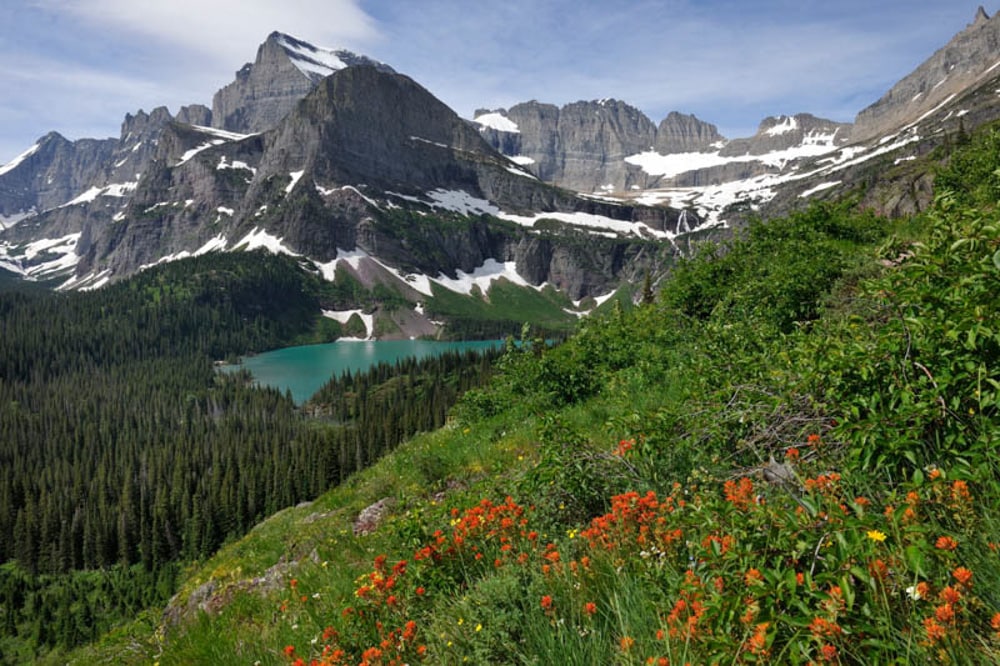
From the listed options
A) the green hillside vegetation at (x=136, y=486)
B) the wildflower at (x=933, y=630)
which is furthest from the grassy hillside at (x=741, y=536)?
the green hillside vegetation at (x=136, y=486)

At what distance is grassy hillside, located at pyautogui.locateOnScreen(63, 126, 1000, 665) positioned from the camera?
2895 millimetres

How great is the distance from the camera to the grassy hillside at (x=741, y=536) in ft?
9.50

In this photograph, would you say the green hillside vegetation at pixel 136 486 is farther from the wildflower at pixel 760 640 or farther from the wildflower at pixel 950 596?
the wildflower at pixel 950 596

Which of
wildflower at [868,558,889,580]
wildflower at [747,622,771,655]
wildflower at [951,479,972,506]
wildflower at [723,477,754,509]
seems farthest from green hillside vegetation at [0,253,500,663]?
wildflower at [868,558,889,580]

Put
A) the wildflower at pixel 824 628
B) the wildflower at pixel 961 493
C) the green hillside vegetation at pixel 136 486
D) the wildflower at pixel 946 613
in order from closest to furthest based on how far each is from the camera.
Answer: the wildflower at pixel 946 613 → the wildflower at pixel 824 628 → the wildflower at pixel 961 493 → the green hillside vegetation at pixel 136 486

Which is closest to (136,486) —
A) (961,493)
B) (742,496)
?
(742,496)

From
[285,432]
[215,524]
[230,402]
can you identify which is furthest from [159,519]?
[230,402]

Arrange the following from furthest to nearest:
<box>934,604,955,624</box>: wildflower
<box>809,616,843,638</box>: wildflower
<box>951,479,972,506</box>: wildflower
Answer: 1. <box>951,479,972,506</box>: wildflower
2. <box>809,616,843,638</box>: wildflower
3. <box>934,604,955,624</box>: wildflower

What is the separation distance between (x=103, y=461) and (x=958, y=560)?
156495 millimetres

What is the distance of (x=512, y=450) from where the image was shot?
38.6 ft

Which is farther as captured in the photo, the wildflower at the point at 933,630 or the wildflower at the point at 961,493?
the wildflower at the point at 961,493

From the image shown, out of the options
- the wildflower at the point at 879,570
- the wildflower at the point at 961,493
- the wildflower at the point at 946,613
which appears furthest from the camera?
the wildflower at the point at 961,493

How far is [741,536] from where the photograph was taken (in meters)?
3.26

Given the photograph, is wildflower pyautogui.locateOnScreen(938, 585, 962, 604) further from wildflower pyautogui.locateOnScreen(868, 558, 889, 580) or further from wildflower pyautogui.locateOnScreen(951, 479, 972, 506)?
wildflower pyautogui.locateOnScreen(951, 479, 972, 506)
